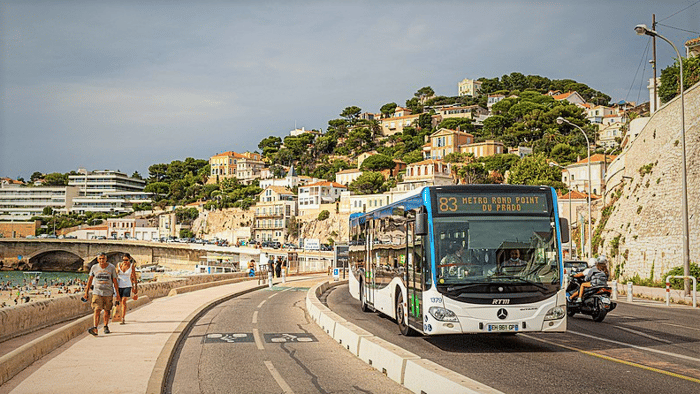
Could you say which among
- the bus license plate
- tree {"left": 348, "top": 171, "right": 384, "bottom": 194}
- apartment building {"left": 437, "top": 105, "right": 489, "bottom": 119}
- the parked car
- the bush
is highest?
apartment building {"left": 437, "top": 105, "right": 489, "bottom": 119}

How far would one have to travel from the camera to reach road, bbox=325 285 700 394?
358 inches

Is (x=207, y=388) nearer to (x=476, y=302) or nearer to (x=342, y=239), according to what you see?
(x=476, y=302)

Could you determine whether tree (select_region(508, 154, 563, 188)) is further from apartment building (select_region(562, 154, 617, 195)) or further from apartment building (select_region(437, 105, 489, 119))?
apartment building (select_region(437, 105, 489, 119))

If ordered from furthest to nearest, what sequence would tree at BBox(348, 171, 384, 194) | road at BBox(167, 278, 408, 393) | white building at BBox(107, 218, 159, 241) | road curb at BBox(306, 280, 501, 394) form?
white building at BBox(107, 218, 159, 241)
tree at BBox(348, 171, 384, 194)
road at BBox(167, 278, 408, 393)
road curb at BBox(306, 280, 501, 394)

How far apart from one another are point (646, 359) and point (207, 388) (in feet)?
24.7

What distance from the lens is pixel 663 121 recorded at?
4097 cm

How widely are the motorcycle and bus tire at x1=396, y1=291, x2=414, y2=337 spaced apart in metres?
5.56

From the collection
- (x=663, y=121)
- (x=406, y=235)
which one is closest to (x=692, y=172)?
(x=663, y=121)

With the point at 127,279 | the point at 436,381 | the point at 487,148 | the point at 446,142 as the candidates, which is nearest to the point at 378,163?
the point at 446,142

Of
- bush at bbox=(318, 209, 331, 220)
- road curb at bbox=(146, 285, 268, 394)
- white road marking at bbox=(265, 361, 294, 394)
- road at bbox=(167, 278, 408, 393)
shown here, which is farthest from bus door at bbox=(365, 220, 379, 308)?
bush at bbox=(318, 209, 331, 220)

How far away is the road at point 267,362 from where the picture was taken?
923cm

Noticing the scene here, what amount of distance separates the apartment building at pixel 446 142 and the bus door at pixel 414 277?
135304mm

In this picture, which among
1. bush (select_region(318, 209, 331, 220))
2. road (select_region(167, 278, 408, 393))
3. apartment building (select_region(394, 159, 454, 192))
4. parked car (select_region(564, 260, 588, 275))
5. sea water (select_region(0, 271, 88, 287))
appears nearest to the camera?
road (select_region(167, 278, 408, 393))

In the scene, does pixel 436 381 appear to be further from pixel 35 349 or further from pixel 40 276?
pixel 40 276
